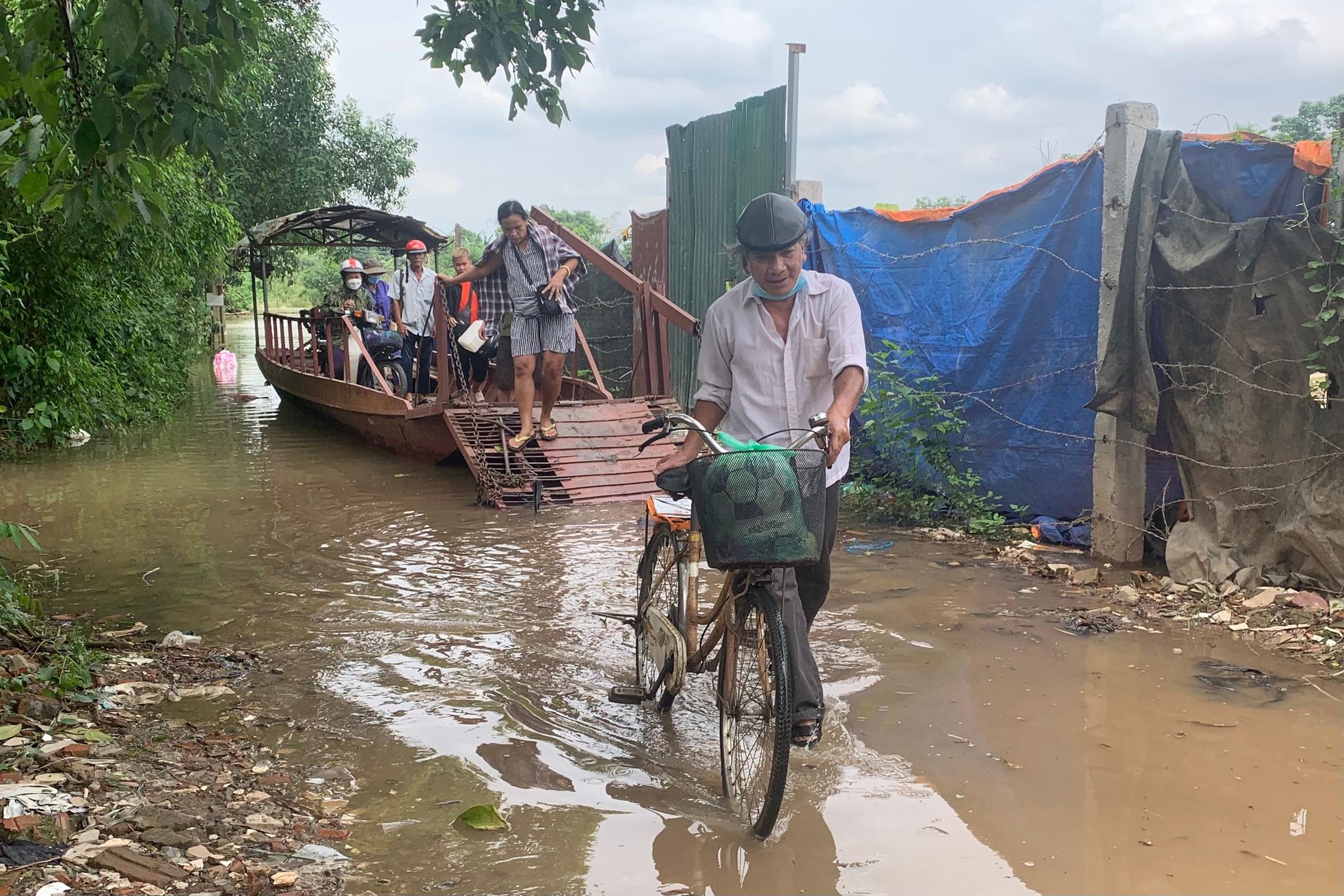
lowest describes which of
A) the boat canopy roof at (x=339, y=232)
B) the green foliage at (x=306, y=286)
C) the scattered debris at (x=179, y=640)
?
the scattered debris at (x=179, y=640)

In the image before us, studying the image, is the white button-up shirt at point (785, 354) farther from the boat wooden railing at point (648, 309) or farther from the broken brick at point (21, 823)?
the boat wooden railing at point (648, 309)

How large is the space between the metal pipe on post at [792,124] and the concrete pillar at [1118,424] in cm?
349

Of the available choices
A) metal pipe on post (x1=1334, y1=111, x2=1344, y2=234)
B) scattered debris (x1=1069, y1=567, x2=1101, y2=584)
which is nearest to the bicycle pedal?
scattered debris (x1=1069, y1=567, x2=1101, y2=584)

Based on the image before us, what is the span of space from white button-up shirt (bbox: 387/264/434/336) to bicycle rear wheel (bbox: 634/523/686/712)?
330 inches

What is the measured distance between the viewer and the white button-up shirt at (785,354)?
3.64 m

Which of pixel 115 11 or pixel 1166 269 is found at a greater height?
pixel 115 11

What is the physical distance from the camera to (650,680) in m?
4.37

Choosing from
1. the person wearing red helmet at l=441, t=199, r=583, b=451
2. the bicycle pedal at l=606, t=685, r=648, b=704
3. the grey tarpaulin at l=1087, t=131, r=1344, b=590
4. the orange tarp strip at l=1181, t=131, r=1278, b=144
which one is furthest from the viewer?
the person wearing red helmet at l=441, t=199, r=583, b=451

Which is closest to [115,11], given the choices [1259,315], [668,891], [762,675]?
[762,675]

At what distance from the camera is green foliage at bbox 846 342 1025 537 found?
7098 millimetres

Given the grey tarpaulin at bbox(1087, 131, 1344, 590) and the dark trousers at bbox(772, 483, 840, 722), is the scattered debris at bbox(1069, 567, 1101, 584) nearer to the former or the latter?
the grey tarpaulin at bbox(1087, 131, 1344, 590)

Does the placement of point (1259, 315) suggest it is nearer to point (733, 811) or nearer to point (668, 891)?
point (733, 811)

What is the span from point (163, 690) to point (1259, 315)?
212 inches

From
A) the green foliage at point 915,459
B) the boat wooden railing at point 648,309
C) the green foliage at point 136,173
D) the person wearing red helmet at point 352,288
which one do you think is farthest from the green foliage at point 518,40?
the person wearing red helmet at point 352,288
